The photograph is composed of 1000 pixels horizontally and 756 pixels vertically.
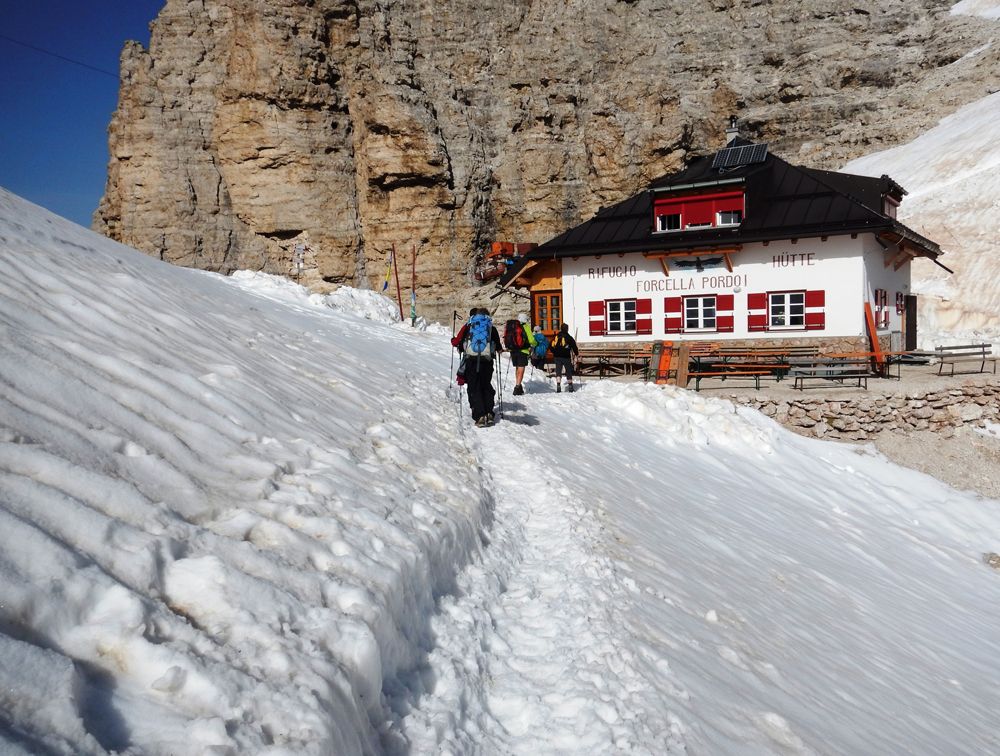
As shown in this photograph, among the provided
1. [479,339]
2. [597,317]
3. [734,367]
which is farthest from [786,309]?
[479,339]

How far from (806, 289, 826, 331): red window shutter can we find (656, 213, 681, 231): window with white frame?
5.60 metres

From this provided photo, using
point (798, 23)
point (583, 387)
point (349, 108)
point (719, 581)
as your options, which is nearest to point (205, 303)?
point (719, 581)

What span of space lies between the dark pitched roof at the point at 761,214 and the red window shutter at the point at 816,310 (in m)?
2.13

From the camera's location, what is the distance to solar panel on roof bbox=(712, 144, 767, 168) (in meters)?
25.3

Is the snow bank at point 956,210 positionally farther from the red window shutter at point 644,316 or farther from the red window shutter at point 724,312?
the red window shutter at point 644,316

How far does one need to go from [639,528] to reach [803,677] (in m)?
2.25

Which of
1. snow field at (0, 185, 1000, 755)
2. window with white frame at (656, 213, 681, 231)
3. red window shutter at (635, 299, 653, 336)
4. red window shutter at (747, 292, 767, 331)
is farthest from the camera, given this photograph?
red window shutter at (635, 299, 653, 336)

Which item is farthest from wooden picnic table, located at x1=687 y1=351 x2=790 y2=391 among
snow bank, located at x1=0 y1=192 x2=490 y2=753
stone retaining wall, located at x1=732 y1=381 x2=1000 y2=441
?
snow bank, located at x1=0 y1=192 x2=490 y2=753

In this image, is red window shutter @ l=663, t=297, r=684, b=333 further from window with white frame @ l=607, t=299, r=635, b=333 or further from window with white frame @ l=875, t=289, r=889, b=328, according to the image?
window with white frame @ l=875, t=289, r=889, b=328

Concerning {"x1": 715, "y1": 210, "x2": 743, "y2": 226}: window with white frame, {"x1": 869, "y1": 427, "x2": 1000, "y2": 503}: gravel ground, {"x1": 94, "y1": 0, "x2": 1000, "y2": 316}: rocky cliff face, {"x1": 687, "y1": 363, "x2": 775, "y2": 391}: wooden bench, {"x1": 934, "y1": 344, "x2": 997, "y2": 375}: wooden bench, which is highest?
{"x1": 94, "y1": 0, "x2": 1000, "y2": 316}: rocky cliff face

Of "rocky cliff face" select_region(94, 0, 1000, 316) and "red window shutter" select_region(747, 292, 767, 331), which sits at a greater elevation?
"rocky cliff face" select_region(94, 0, 1000, 316)

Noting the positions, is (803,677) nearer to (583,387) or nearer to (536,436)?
(536,436)

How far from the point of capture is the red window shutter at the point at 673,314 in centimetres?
2455

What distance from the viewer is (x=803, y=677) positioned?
5.07 m
